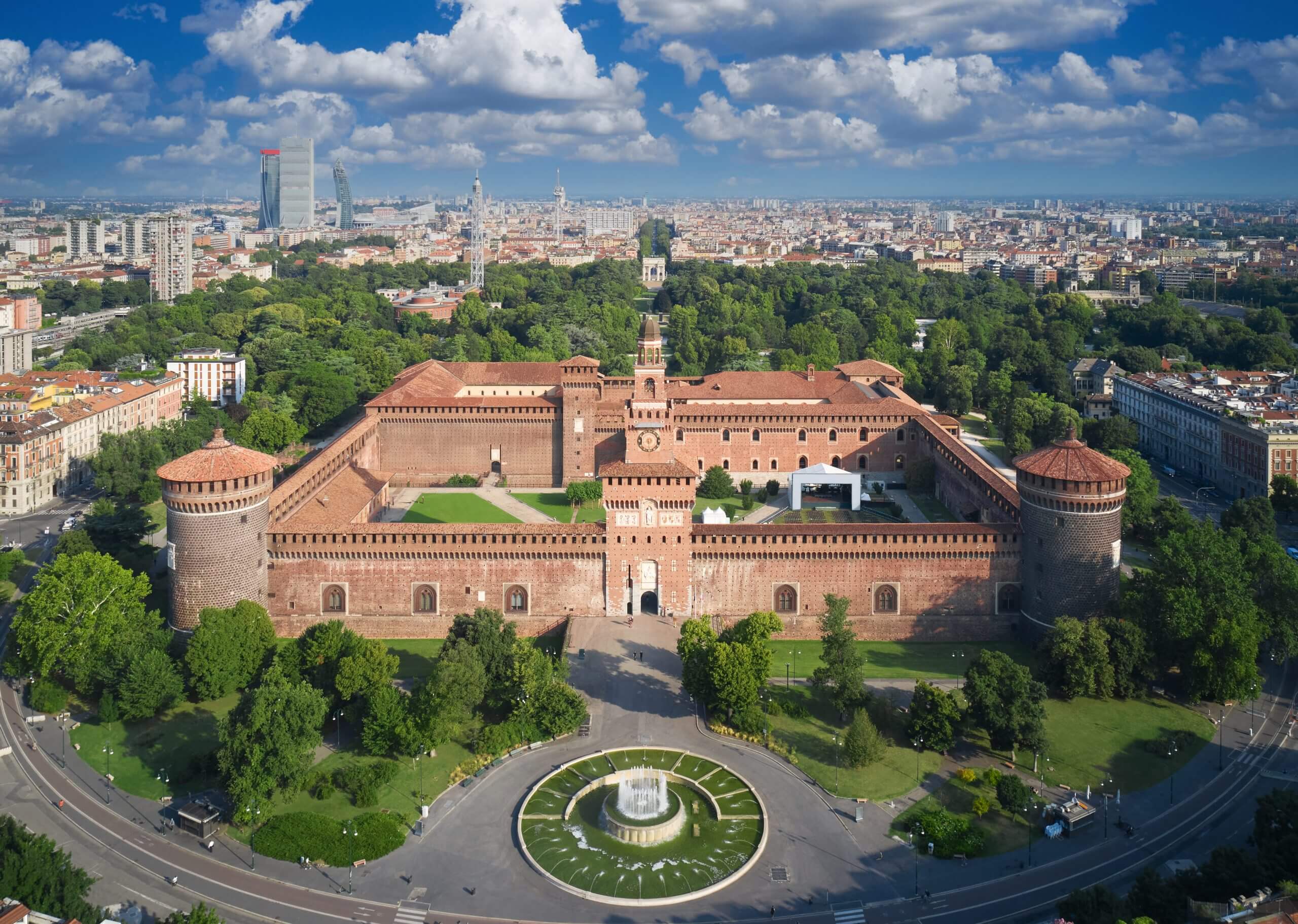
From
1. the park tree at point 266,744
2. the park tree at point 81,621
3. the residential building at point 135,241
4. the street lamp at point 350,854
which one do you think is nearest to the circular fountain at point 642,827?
the street lamp at point 350,854

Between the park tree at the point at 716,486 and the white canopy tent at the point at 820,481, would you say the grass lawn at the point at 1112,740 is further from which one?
the park tree at the point at 716,486

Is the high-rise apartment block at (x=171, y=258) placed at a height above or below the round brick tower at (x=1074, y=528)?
above

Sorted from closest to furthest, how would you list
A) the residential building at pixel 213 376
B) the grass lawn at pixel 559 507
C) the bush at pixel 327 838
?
the bush at pixel 327 838
the grass lawn at pixel 559 507
the residential building at pixel 213 376

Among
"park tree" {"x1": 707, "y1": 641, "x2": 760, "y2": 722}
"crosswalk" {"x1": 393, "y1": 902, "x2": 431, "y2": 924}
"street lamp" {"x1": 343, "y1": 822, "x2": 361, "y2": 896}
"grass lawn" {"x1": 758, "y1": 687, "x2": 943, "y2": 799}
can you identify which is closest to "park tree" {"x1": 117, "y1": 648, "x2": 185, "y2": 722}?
"street lamp" {"x1": 343, "y1": 822, "x2": 361, "y2": 896}

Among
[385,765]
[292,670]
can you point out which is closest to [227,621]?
[292,670]

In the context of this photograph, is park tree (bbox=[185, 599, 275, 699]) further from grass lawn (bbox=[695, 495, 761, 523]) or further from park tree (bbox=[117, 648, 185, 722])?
grass lawn (bbox=[695, 495, 761, 523])

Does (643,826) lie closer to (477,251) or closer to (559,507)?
(559,507)

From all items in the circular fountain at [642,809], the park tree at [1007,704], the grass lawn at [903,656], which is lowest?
the circular fountain at [642,809]

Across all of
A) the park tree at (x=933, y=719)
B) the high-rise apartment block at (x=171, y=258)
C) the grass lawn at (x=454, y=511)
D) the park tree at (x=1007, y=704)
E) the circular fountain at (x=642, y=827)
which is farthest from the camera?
the high-rise apartment block at (x=171, y=258)
